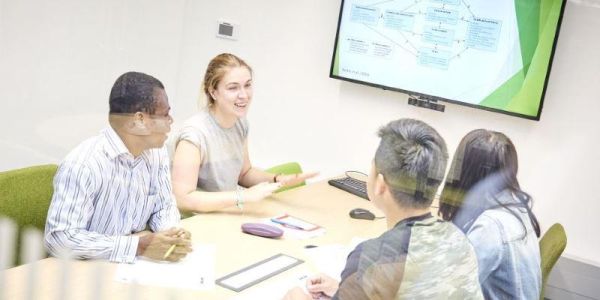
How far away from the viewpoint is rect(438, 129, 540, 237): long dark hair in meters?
0.85

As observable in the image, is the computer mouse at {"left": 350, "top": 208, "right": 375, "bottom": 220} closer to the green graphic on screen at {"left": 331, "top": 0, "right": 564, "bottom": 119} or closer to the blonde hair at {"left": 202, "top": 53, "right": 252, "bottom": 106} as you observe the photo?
the green graphic on screen at {"left": 331, "top": 0, "right": 564, "bottom": 119}

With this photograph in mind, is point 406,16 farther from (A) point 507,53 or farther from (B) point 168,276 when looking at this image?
(B) point 168,276

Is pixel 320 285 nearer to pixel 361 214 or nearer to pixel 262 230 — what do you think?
pixel 361 214

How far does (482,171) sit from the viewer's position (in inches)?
34.4

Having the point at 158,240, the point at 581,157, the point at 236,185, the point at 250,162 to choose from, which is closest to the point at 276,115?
the point at 250,162

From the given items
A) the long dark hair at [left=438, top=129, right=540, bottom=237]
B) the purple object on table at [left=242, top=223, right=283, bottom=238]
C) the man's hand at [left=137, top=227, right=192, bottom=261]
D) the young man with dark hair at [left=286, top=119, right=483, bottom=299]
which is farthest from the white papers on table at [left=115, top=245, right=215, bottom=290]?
the long dark hair at [left=438, top=129, right=540, bottom=237]

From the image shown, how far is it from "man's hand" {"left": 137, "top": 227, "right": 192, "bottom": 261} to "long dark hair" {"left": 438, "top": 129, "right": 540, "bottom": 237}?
0.61 metres

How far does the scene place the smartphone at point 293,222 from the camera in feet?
4.55

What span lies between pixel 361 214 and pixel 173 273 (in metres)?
0.40

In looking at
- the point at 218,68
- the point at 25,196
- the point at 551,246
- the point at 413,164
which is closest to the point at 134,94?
the point at 218,68

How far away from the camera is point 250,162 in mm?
1330

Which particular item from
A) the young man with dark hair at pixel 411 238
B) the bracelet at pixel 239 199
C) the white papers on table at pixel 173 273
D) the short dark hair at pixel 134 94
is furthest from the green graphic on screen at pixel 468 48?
the bracelet at pixel 239 199

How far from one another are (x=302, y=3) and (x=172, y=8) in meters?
0.29

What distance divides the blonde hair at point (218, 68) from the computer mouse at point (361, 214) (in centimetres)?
39
